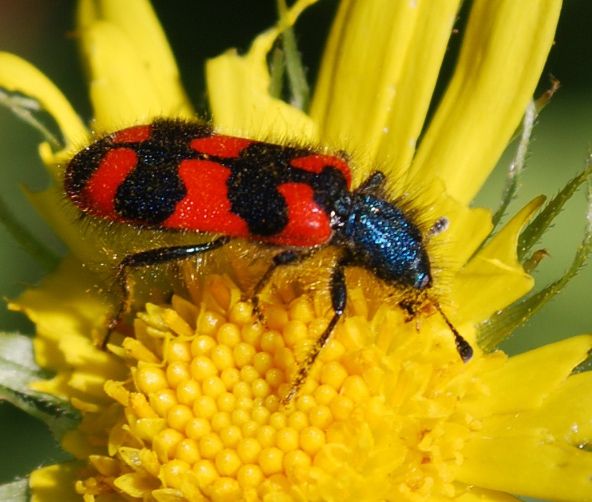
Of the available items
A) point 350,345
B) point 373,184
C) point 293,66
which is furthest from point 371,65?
point 350,345

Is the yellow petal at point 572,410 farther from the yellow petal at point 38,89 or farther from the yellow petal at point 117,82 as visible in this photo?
the yellow petal at point 38,89

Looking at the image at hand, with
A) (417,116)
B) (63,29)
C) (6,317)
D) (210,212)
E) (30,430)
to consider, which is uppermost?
(63,29)

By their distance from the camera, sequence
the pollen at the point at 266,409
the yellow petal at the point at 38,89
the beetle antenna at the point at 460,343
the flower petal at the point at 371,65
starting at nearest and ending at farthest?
the pollen at the point at 266,409
the beetle antenna at the point at 460,343
the flower petal at the point at 371,65
the yellow petal at the point at 38,89

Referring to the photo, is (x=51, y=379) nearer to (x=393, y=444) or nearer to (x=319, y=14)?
(x=393, y=444)

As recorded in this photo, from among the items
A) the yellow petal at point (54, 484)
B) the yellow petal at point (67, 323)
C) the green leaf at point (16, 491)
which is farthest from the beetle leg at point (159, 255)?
the green leaf at point (16, 491)

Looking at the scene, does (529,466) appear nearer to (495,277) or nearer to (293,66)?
(495,277)

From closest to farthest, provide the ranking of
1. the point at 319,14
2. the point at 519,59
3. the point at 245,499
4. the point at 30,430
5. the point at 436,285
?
1. the point at 245,499
2. the point at 436,285
3. the point at 519,59
4. the point at 30,430
5. the point at 319,14

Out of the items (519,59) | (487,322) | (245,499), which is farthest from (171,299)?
(519,59)
